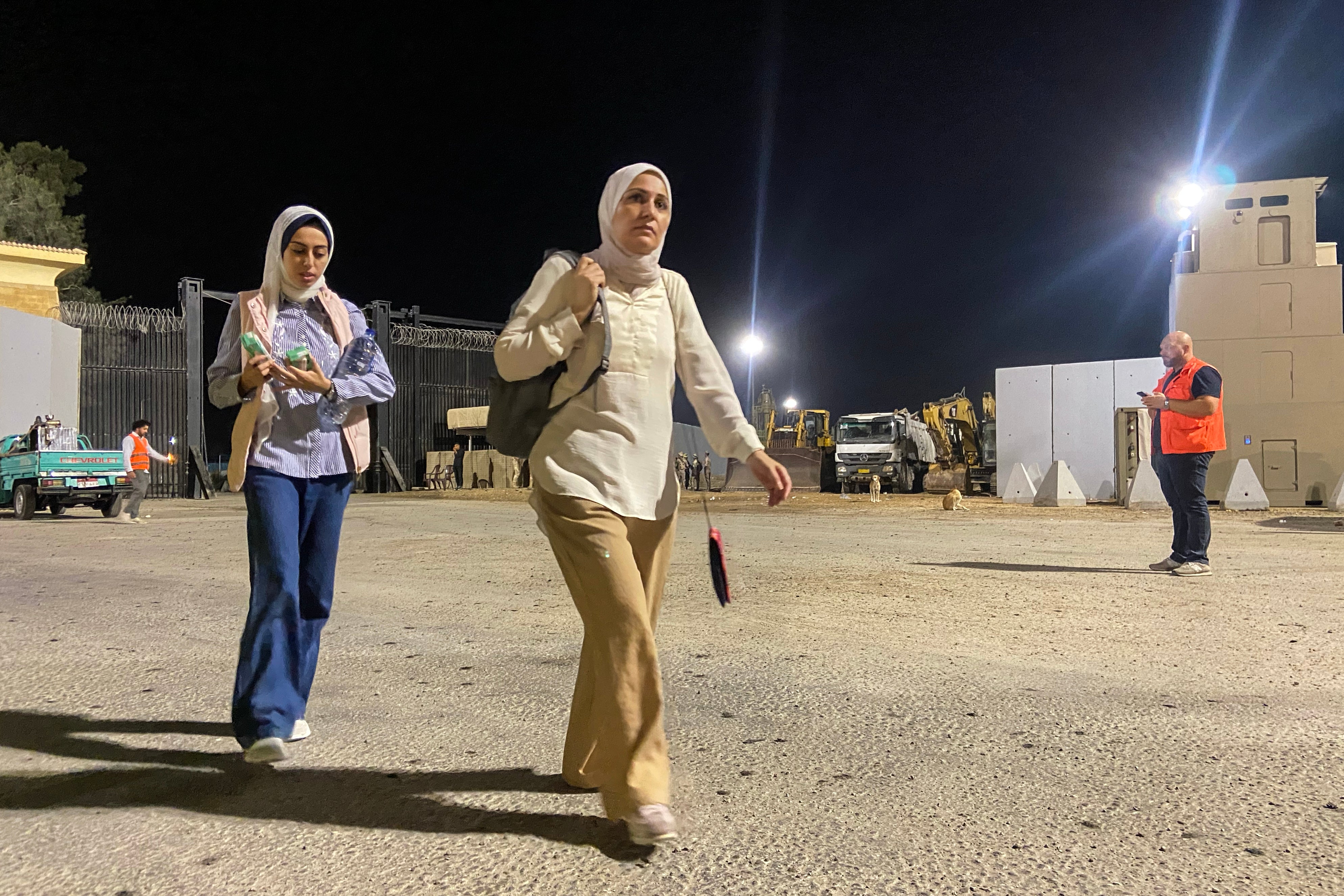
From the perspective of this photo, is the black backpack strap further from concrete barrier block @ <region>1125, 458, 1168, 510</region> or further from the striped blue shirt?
concrete barrier block @ <region>1125, 458, 1168, 510</region>

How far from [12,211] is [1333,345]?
3825 cm

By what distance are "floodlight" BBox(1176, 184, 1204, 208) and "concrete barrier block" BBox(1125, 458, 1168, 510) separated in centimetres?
770

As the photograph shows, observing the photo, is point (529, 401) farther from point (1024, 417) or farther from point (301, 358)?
point (1024, 417)

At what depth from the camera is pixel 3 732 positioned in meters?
3.54

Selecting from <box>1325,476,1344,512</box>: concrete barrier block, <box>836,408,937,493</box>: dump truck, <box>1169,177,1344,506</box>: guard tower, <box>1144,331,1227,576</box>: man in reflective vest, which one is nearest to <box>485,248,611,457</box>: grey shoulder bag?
<box>1144,331,1227,576</box>: man in reflective vest

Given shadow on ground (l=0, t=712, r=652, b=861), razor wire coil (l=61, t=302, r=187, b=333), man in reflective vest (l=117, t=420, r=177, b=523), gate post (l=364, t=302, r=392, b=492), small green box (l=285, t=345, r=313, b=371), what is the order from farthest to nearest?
gate post (l=364, t=302, r=392, b=492) → razor wire coil (l=61, t=302, r=187, b=333) → man in reflective vest (l=117, t=420, r=177, b=523) → small green box (l=285, t=345, r=313, b=371) → shadow on ground (l=0, t=712, r=652, b=861)

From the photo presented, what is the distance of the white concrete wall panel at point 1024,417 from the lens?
81.0 ft

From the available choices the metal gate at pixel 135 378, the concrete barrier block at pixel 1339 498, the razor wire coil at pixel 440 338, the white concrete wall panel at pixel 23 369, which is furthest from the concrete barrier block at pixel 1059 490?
A: the white concrete wall panel at pixel 23 369

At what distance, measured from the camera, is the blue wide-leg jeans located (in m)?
3.13

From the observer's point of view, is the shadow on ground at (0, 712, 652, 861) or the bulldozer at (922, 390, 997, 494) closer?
the shadow on ground at (0, 712, 652, 861)

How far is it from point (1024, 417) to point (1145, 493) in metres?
6.01

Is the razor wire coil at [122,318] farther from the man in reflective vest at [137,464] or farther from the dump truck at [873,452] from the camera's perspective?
the dump truck at [873,452]

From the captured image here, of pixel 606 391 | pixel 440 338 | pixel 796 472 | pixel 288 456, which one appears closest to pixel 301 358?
pixel 288 456

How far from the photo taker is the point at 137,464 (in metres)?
16.0
